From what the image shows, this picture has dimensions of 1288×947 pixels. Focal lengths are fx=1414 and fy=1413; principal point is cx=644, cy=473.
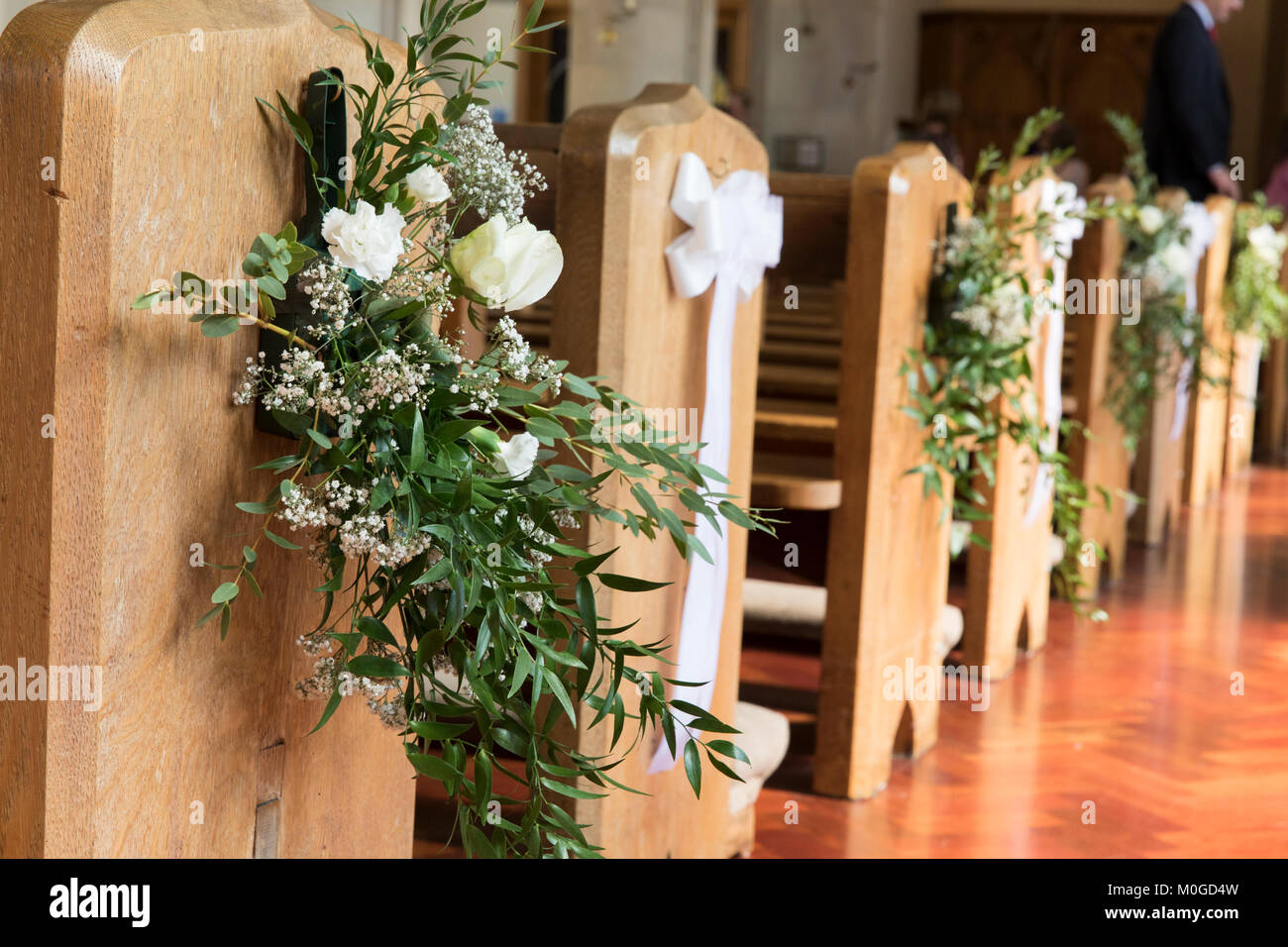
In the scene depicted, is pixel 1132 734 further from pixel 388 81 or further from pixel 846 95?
pixel 846 95

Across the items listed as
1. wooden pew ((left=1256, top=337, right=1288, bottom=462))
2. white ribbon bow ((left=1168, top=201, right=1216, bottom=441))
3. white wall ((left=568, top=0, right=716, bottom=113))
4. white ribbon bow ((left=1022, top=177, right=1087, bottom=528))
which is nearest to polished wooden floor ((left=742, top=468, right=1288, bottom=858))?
white ribbon bow ((left=1022, top=177, right=1087, bottom=528))

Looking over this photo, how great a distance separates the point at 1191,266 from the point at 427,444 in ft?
14.2

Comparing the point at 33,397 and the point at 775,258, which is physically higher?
the point at 775,258

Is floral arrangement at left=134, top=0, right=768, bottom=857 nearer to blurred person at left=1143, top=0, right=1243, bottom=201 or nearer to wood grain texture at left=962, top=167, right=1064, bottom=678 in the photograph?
wood grain texture at left=962, top=167, right=1064, bottom=678

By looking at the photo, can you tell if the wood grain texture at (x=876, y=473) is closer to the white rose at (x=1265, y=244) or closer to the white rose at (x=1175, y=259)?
the white rose at (x=1175, y=259)

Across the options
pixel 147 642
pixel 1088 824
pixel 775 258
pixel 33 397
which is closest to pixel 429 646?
pixel 147 642

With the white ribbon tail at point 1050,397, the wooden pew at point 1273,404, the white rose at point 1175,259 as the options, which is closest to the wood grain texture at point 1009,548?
the white ribbon tail at point 1050,397

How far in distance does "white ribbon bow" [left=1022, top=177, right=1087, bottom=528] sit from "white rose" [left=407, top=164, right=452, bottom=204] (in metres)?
2.30

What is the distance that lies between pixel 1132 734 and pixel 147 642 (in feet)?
8.94

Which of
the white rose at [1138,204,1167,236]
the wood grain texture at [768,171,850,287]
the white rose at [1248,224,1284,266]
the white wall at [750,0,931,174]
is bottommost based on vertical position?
the wood grain texture at [768,171,850,287]

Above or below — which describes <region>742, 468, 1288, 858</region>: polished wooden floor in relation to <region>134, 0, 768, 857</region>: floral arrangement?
below

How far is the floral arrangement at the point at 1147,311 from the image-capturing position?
15.0 feet

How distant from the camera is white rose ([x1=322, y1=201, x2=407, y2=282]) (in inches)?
45.6

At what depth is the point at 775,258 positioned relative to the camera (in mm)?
2229
